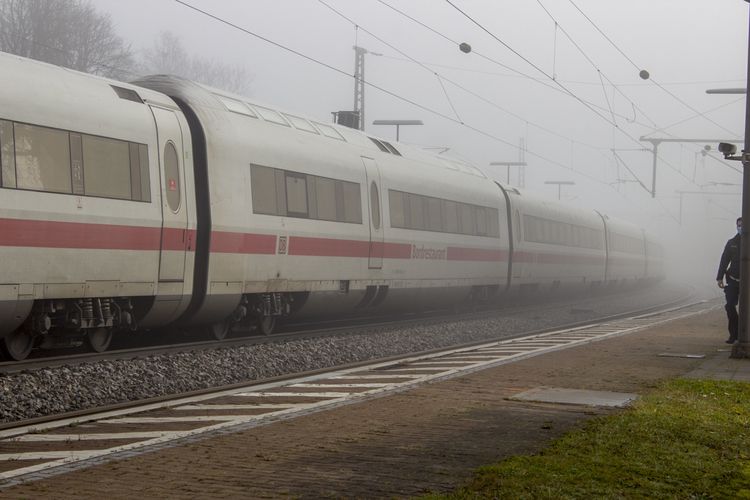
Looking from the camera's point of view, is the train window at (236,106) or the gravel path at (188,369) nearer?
the gravel path at (188,369)

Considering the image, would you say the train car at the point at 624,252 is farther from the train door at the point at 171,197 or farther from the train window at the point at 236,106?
the train door at the point at 171,197

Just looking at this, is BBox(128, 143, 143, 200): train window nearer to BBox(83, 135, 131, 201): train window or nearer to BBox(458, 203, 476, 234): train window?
BBox(83, 135, 131, 201): train window

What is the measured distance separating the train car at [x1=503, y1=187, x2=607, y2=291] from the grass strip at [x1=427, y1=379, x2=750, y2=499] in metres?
22.3

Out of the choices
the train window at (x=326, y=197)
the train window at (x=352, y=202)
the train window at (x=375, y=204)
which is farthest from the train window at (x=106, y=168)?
the train window at (x=375, y=204)

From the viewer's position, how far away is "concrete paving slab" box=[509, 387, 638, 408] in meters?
10.4

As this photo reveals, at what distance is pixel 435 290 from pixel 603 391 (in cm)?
1370

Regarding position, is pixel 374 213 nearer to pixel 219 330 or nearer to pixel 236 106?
pixel 236 106

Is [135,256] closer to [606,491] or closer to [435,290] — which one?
[606,491]

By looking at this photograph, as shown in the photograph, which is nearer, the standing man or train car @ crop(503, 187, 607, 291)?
the standing man

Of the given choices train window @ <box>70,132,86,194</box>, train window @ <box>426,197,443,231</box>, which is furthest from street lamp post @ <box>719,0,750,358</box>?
train window @ <box>70,132,86,194</box>

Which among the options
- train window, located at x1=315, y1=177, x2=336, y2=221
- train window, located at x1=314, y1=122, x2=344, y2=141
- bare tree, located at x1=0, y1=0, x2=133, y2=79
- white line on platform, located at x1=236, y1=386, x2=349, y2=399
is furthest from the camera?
bare tree, located at x1=0, y1=0, x2=133, y2=79

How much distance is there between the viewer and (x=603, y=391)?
1157 cm

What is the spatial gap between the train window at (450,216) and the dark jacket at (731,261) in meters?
8.45

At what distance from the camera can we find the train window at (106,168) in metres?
13.4
